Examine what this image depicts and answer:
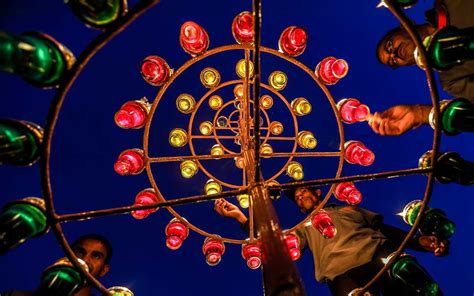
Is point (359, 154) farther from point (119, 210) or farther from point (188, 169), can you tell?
point (119, 210)

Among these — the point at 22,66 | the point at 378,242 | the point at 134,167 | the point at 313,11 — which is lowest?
the point at 378,242

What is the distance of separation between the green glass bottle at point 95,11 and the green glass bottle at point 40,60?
0.10m

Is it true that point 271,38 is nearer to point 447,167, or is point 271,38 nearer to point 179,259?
point 179,259

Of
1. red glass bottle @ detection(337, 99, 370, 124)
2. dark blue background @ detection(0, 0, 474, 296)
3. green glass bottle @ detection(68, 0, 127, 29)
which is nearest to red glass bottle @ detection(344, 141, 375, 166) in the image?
red glass bottle @ detection(337, 99, 370, 124)

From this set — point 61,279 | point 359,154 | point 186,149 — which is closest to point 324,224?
point 359,154

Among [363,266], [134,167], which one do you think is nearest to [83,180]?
[134,167]

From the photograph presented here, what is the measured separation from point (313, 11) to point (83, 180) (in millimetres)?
4442

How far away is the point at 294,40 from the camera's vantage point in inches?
70.0

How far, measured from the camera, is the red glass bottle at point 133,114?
176 centimetres

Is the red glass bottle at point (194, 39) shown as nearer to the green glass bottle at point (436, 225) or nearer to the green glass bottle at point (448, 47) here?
the green glass bottle at point (448, 47)

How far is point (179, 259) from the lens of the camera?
15.5 ft

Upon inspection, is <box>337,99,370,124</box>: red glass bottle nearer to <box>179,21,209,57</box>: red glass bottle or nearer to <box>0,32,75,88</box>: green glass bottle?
<box>179,21,209,57</box>: red glass bottle

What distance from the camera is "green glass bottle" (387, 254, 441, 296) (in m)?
1.17

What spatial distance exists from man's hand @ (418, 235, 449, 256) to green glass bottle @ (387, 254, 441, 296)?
594mm
